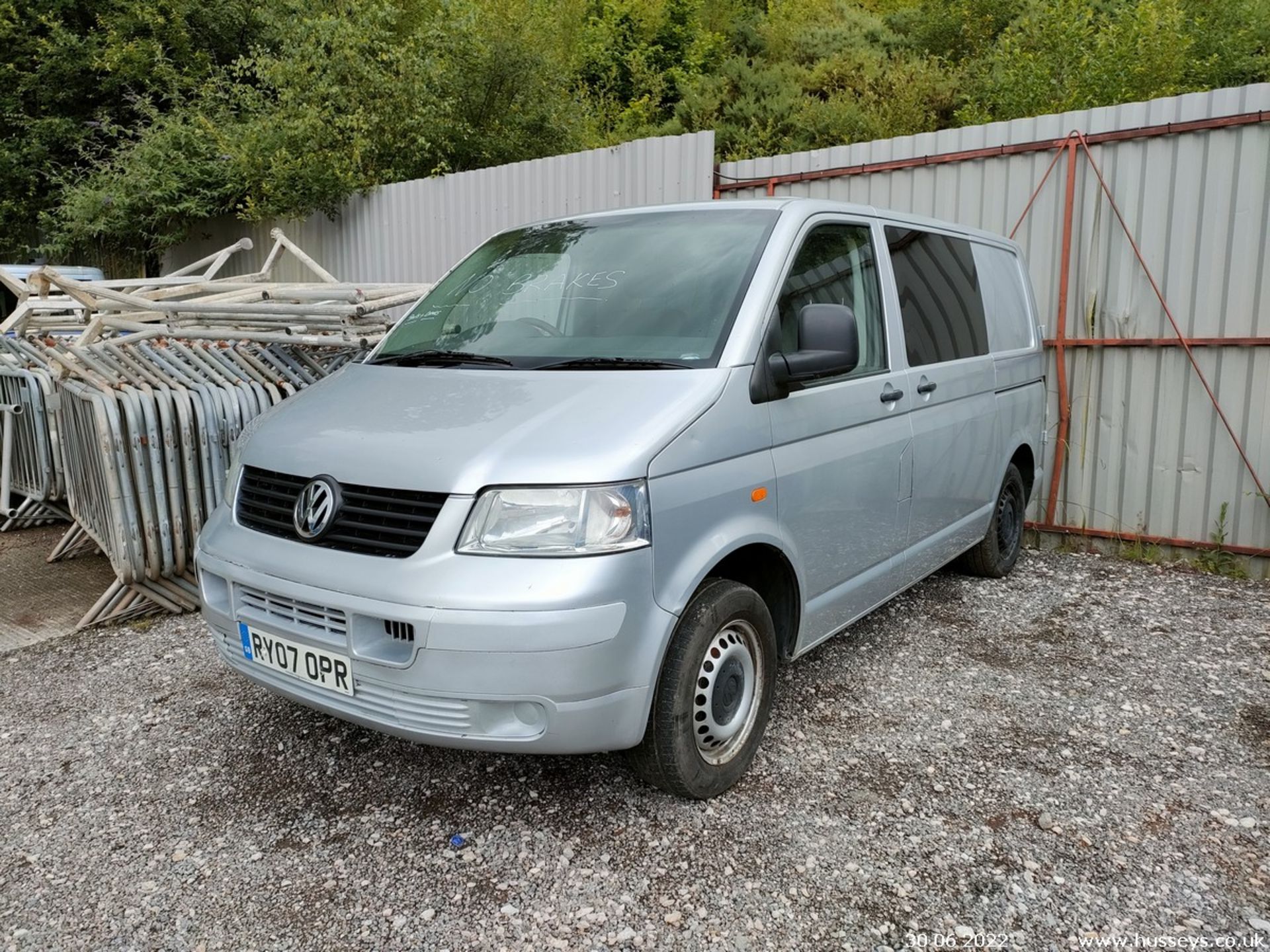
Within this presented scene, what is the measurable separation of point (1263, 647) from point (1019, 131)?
3.40 m

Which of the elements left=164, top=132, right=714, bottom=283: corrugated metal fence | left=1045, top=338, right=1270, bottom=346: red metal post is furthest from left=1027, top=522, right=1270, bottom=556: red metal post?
left=164, top=132, right=714, bottom=283: corrugated metal fence

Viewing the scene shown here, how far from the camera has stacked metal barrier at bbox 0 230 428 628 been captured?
4.48 m

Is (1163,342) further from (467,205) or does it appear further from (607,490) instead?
(467,205)

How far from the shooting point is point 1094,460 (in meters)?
5.88

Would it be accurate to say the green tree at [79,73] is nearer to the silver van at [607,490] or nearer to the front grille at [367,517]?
the silver van at [607,490]

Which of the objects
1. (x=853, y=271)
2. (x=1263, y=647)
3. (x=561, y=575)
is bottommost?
(x=1263, y=647)

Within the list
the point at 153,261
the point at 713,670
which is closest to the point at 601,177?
the point at 713,670

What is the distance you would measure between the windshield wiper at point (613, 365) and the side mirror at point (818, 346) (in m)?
0.35

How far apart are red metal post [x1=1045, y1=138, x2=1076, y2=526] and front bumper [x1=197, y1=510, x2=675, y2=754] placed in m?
4.38

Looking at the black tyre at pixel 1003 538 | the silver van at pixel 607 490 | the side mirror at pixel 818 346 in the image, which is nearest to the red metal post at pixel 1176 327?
the black tyre at pixel 1003 538

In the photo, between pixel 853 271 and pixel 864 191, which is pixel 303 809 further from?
pixel 864 191

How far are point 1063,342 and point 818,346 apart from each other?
11.9 feet

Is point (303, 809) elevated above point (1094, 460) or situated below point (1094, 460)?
below

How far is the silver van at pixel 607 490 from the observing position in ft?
8.05
